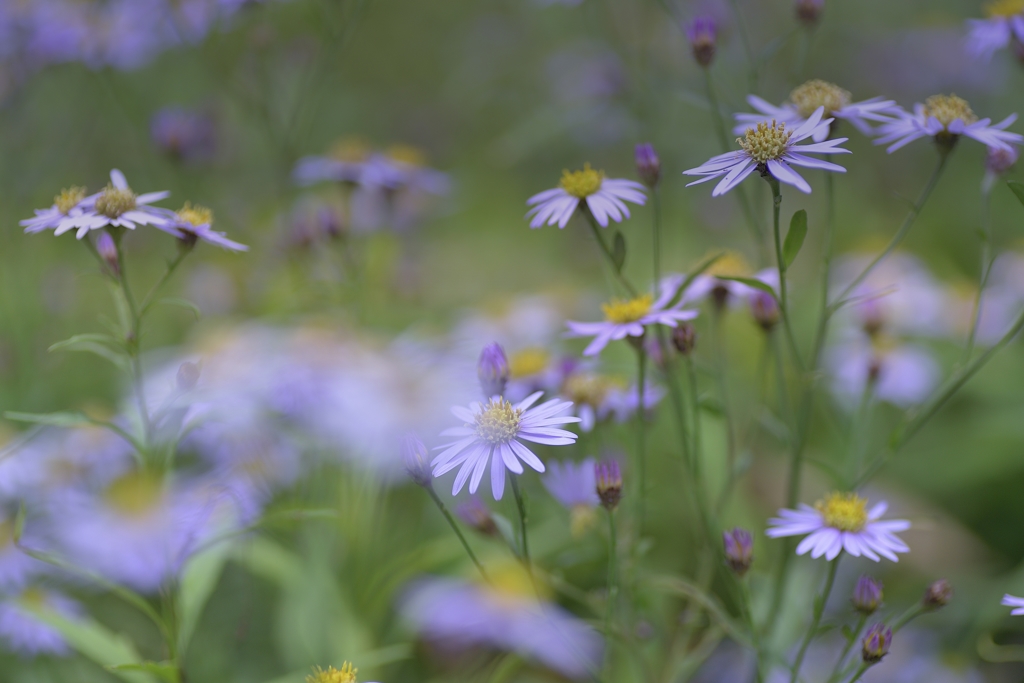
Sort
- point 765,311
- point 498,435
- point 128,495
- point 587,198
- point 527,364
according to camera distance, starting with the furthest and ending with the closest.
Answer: point 128,495
point 527,364
point 765,311
point 587,198
point 498,435

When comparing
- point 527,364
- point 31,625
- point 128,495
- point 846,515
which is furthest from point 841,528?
point 128,495

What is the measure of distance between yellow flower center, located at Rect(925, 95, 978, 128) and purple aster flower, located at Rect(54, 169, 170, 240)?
73cm

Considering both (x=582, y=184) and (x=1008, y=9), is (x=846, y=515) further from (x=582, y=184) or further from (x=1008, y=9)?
(x=1008, y=9)

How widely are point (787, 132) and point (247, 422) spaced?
81 centimetres

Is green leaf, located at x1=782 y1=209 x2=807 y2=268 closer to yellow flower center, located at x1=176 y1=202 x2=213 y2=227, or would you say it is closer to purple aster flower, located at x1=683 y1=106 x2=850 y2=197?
purple aster flower, located at x1=683 y1=106 x2=850 y2=197

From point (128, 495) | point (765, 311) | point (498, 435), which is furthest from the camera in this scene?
point (128, 495)

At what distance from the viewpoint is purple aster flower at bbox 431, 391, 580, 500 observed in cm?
59

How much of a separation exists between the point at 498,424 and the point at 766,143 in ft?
1.04

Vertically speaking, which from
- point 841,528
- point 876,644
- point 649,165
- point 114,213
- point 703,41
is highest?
point 703,41

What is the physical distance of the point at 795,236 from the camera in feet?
2.12

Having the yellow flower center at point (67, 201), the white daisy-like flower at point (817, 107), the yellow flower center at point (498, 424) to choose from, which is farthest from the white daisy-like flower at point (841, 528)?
the yellow flower center at point (67, 201)

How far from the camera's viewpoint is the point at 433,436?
1.04 metres

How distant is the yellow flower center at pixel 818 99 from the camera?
758 mm

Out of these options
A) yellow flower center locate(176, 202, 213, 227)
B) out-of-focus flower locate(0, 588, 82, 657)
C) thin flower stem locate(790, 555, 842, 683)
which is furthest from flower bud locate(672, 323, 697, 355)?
out-of-focus flower locate(0, 588, 82, 657)
